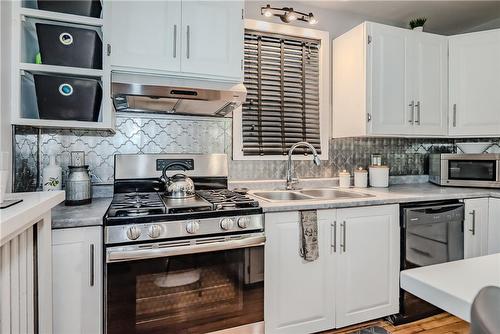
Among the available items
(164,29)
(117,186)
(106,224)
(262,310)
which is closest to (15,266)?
(106,224)

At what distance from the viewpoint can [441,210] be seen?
2160mm

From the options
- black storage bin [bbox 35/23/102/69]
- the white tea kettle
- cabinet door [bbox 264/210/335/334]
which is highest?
black storage bin [bbox 35/23/102/69]

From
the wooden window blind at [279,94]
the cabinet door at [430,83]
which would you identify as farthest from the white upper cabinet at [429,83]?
the wooden window blind at [279,94]

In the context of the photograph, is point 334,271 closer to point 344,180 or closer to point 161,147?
point 344,180

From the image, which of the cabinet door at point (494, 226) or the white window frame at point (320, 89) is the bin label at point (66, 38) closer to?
the white window frame at point (320, 89)

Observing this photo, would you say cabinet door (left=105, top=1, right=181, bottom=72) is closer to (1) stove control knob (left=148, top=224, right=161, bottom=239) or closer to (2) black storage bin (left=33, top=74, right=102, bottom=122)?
(2) black storage bin (left=33, top=74, right=102, bottom=122)

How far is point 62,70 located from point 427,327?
9.21 feet

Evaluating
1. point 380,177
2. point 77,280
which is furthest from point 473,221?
point 77,280

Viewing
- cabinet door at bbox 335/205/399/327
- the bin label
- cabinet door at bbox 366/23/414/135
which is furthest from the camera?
cabinet door at bbox 366/23/414/135

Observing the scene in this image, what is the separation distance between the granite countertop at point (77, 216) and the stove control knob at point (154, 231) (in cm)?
23

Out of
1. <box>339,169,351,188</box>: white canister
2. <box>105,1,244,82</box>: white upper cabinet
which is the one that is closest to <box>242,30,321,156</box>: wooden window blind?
<box>339,169,351,188</box>: white canister

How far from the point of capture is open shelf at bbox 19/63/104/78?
156 cm

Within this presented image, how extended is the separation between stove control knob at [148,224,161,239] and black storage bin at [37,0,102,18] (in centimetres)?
126

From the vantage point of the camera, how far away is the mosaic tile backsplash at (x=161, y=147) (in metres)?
1.88
